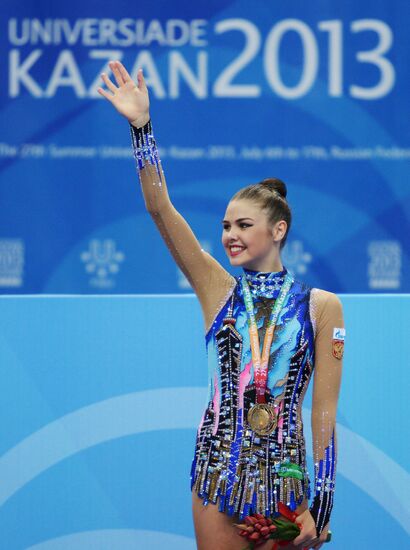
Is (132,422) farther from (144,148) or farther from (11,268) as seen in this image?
(144,148)

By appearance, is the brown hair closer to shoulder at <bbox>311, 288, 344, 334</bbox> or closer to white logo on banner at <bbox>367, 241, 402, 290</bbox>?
shoulder at <bbox>311, 288, 344, 334</bbox>

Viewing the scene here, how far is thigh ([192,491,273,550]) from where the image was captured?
8.18ft

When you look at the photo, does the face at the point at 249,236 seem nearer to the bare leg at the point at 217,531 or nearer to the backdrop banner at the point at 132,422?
the bare leg at the point at 217,531

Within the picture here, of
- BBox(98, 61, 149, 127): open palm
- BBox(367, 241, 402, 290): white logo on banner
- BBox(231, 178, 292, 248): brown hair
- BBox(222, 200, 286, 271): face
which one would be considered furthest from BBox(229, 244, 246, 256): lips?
BBox(367, 241, 402, 290): white logo on banner

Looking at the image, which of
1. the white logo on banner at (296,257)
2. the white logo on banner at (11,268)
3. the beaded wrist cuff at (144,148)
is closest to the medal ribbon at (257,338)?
the beaded wrist cuff at (144,148)

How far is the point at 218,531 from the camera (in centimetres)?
250

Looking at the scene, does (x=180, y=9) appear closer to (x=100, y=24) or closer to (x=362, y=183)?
(x=100, y=24)

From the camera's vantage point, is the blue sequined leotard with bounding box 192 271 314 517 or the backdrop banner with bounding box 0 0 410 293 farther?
the backdrop banner with bounding box 0 0 410 293

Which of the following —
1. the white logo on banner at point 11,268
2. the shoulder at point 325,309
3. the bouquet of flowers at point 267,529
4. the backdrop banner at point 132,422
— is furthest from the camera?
the white logo on banner at point 11,268

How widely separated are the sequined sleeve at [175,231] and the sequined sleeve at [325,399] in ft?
0.89

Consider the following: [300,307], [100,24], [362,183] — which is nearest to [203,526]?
[300,307]

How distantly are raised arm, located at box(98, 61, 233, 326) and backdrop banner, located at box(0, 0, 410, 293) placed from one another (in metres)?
1.98

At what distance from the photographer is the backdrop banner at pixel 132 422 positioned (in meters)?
3.65

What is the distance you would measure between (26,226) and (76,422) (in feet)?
4.16
